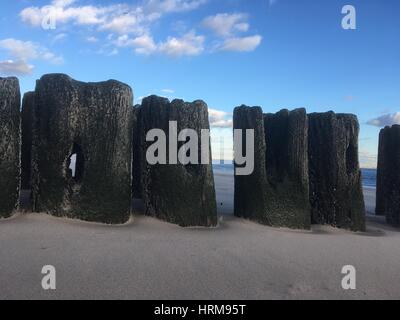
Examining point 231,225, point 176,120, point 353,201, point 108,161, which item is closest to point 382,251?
point 353,201

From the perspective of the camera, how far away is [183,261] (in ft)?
14.0

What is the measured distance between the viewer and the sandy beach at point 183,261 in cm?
358

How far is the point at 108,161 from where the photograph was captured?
5461 millimetres

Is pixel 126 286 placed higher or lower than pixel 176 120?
lower

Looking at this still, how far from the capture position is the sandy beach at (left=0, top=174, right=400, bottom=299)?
141 inches

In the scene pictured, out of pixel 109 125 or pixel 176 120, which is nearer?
pixel 109 125

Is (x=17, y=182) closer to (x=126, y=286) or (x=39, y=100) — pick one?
(x=39, y=100)

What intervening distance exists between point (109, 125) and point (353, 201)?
3616 mm
